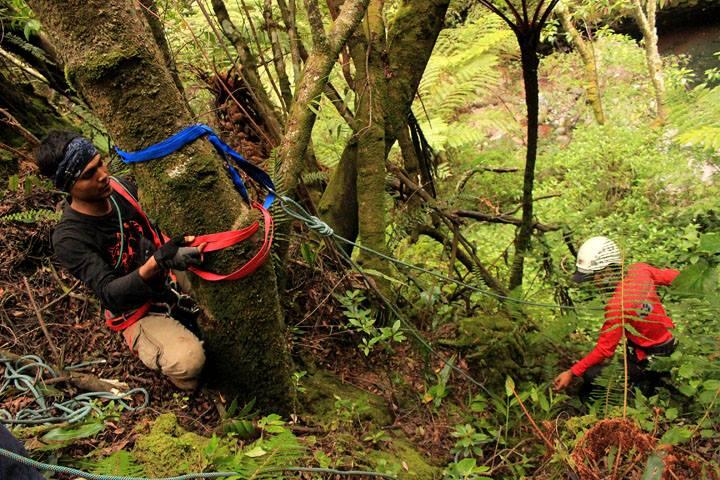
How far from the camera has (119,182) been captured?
2.69 metres

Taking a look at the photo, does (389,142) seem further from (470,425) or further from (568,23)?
(568,23)

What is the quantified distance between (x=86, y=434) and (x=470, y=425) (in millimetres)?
1864

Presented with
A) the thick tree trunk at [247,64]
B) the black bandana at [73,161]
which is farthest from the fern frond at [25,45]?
the black bandana at [73,161]

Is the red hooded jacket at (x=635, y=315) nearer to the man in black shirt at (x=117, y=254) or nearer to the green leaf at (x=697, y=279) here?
the green leaf at (x=697, y=279)

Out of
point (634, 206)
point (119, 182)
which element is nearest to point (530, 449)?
point (119, 182)

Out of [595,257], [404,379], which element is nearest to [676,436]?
[404,379]

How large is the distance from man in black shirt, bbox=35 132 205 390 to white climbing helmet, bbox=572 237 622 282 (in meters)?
2.64

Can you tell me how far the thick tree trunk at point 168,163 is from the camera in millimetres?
1727

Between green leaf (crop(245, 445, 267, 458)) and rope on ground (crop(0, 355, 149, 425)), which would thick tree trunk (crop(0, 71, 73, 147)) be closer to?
rope on ground (crop(0, 355, 149, 425))

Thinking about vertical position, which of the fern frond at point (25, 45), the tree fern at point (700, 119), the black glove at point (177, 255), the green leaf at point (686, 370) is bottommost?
the green leaf at point (686, 370)

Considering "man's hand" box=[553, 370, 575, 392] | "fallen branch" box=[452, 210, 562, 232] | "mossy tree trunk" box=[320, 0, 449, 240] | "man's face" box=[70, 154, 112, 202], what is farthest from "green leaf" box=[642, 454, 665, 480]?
"man's face" box=[70, 154, 112, 202]

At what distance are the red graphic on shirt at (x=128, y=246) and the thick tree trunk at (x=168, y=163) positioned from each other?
1.98 ft

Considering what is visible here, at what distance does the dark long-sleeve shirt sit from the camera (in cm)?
220

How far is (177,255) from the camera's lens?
1.91 meters
